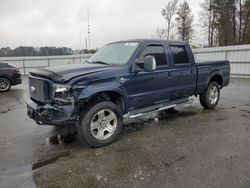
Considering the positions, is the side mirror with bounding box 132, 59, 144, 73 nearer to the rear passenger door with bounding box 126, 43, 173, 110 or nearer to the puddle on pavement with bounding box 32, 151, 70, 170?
the rear passenger door with bounding box 126, 43, 173, 110

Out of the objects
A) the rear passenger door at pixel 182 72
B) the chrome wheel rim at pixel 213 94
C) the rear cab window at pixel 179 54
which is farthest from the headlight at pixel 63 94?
the chrome wheel rim at pixel 213 94

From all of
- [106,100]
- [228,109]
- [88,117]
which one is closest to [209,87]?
[228,109]

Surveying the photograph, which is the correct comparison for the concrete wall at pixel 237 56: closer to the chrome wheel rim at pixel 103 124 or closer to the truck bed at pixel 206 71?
the truck bed at pixel 206 71

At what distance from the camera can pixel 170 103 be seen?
6.27 metres

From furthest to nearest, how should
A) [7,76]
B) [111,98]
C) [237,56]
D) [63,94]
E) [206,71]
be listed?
[237,56] → [7,76] → [206,71] → [111,98] → [63,94]

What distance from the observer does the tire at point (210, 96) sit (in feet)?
24.5

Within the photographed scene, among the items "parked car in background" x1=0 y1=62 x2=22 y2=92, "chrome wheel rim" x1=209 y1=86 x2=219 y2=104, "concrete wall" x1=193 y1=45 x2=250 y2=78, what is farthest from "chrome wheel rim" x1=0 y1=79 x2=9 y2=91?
"concrete wall" x1=193 y1=45 x2=250 y2=78

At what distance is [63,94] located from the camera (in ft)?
14.1

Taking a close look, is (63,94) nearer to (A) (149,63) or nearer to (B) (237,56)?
(A) (149,63)

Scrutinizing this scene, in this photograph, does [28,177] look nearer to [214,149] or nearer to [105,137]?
[105,137]

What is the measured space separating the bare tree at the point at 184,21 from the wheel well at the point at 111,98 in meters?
38.0

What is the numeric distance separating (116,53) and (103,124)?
1733mm

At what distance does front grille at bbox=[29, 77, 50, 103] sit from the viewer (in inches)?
179

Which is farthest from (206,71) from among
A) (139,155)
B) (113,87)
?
(139,155)
